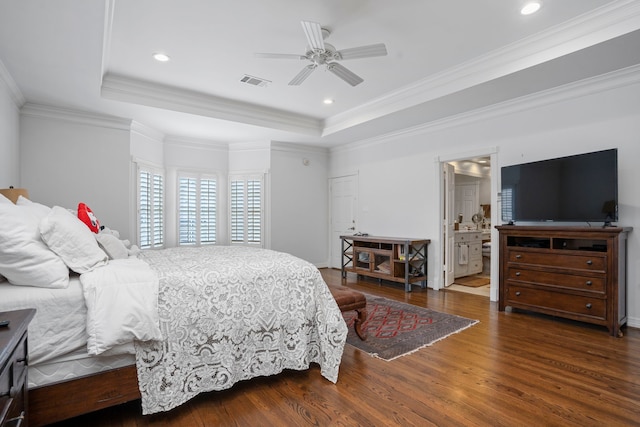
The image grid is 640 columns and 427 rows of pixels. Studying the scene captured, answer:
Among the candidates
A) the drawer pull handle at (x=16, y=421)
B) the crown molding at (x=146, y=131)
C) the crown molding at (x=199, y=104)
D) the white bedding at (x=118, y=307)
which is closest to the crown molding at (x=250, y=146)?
the crown molding at (x=199, y=104)

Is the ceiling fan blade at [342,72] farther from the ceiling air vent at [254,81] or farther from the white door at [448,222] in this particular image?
the white door at [448,222]

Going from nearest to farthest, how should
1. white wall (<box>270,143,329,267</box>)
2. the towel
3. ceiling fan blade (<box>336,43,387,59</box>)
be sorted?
ceiling fan blade (<box>336,43,387,59</box>) → the towel → white wall (<box>270,143,329,267</box>)

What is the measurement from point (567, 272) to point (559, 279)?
0.11m

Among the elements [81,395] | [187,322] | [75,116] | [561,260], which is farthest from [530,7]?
[75,116]

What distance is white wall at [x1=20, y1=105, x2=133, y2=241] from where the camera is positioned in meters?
4.41

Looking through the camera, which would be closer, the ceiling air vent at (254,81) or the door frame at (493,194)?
the ceiling air vent at (254,81)

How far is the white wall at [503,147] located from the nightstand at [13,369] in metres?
4.82

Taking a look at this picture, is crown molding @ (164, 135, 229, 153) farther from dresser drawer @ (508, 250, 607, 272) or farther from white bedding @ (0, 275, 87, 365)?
dresser drawer @ (508, 250, 607, 272)

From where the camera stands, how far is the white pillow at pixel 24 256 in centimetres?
161

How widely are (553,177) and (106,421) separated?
459 centimetres

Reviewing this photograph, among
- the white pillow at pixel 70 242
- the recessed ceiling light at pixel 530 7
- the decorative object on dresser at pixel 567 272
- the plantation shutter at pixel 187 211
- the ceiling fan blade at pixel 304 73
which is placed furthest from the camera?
the plantation shutter at pixel 187 211

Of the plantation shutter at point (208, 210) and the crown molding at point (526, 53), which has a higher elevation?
the crown molding at point (526, 53)

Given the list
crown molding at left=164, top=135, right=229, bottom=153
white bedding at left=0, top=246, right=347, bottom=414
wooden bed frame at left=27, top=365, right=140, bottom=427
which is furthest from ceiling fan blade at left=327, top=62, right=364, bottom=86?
crown molding at left=164, top=135, right=229, bottom=153

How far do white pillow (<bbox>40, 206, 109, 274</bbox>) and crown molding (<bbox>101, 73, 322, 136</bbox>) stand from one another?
289 centimetres
